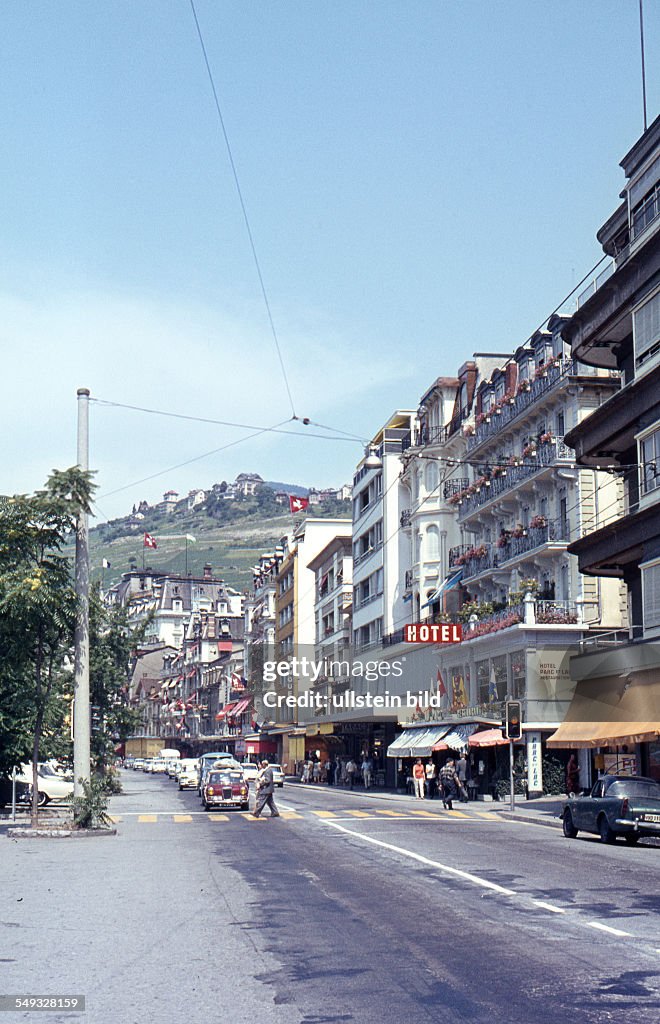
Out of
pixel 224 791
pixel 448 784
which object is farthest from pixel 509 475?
pixel 224 791

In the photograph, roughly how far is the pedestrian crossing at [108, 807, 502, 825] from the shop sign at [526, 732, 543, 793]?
256 inches

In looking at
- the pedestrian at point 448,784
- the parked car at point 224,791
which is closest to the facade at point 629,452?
the pedestrian at point 448,784

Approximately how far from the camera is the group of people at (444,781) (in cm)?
4316

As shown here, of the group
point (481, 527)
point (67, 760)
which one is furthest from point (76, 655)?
point (481, 527)

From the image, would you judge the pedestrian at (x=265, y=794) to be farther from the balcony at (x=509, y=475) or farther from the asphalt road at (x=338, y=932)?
the balcony at (x=509, y=475)

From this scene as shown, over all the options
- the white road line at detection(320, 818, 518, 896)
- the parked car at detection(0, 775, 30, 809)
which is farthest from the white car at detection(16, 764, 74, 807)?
the white road line at detection(320, 818, 518, 896)

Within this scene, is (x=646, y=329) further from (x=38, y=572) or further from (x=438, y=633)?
(x=438, y=633)

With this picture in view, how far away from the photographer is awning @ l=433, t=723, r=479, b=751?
51375 mm

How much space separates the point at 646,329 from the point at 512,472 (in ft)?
59.9

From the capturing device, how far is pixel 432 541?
213ft

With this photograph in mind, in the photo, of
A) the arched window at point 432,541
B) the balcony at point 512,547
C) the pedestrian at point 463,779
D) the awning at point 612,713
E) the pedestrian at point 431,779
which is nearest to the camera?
the awning at point 612,713

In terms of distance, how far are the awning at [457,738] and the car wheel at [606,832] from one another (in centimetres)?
2431

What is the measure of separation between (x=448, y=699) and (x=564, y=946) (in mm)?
49598

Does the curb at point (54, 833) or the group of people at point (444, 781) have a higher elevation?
the curb at point (54, 833)
